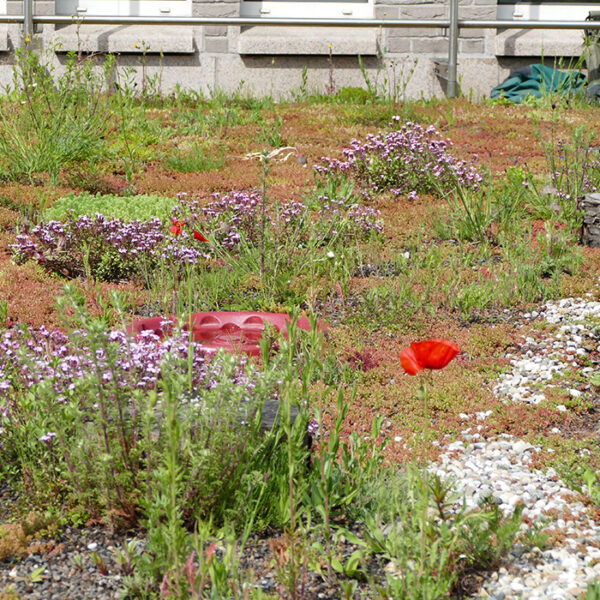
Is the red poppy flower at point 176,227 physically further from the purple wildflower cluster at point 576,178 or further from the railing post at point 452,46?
the railing post at point 452,46

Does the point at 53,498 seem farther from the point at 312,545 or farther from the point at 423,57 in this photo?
the point at 423,57

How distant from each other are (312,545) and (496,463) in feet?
3.87

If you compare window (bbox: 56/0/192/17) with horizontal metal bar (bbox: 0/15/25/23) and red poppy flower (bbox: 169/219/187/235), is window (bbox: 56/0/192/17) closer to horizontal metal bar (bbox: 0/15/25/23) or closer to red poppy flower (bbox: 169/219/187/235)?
horizontal metal bar (bbox: 0/15/25/23)

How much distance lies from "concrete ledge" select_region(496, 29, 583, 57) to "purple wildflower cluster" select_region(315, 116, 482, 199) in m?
6.11

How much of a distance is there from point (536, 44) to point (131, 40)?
6217 mm

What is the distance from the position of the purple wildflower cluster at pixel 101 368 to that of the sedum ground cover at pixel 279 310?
0.02 m

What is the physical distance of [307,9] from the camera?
13977mm

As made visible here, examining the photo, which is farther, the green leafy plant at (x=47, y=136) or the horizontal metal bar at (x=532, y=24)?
the horizontal metal bar at (x=532, y=24)

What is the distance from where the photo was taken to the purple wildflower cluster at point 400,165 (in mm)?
7527

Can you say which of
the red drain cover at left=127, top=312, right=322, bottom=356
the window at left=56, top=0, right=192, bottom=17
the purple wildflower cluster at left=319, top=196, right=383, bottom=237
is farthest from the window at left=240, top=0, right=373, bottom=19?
the red drain cover at left=127, top=312, right=322, bottom=356

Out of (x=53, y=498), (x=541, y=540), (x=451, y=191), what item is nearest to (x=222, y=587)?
(x=53, y=498)

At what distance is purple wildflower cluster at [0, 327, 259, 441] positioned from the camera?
2.88 meters

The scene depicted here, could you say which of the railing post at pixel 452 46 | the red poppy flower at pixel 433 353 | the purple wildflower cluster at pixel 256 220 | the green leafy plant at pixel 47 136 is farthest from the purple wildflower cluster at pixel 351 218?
the railing post at pixel 452 46

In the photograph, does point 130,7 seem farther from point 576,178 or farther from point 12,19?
point 576,178
